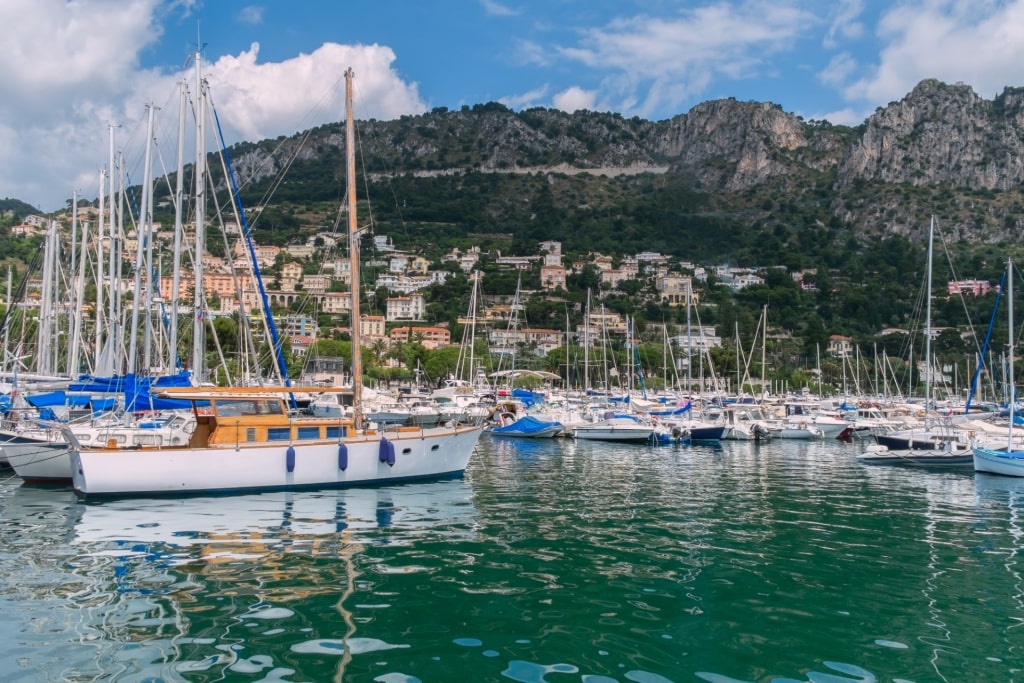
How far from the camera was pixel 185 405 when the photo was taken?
2689cm

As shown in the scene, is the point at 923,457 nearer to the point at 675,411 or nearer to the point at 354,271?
the point at 675,411

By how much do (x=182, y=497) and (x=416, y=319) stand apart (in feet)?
436

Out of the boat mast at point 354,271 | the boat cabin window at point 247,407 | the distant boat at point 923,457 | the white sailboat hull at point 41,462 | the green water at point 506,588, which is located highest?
the boat mast at point 354,271

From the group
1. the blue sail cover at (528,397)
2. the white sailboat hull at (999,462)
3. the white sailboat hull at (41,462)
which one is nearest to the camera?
the white sailboat hull at (41,462)

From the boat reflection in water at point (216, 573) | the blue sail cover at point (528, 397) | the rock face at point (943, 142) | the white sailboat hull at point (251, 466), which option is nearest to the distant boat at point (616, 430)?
the blue sail cover at point (528, 397)

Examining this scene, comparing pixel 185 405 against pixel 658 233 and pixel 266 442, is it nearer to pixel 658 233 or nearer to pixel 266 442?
pixel 266 442

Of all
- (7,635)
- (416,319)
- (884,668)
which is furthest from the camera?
(416,319)

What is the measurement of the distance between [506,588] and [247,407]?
418 inches

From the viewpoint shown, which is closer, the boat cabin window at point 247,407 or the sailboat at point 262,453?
the sailboat at point 262,453

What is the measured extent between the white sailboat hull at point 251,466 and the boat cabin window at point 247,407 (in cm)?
88

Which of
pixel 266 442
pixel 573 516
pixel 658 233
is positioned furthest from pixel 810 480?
pixel 658 233

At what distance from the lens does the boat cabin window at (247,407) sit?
747 inches

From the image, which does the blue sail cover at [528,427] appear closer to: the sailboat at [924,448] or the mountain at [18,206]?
the sailboat at [924,448]

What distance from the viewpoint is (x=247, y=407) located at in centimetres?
1928
